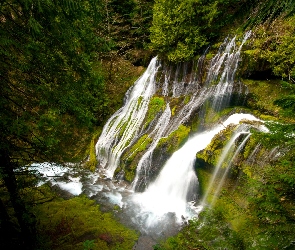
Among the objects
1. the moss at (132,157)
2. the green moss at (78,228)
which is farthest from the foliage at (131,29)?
the green moss at (78,228)

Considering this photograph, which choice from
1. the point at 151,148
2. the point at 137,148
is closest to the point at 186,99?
the point at 151,148

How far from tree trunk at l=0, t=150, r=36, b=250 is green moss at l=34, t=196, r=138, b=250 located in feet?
2.82

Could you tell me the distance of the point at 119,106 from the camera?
16109 millimetres

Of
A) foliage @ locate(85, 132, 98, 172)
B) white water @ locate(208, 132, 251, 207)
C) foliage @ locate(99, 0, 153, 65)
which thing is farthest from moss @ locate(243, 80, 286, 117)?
foliage @ locate(99, 0, 153, 65)

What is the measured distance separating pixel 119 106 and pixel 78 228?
32.7 feet

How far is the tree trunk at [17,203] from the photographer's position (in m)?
4.12

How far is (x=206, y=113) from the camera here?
11047 millimetres

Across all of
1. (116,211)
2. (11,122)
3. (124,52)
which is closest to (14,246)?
(11,122)

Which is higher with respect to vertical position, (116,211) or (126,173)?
(126,173)

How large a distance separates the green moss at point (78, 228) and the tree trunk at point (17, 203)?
858mm

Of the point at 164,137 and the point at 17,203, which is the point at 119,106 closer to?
the point at 164,137

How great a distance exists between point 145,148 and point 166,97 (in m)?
3.55

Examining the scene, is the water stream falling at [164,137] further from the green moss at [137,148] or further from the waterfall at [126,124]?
the green moss at [137,148]

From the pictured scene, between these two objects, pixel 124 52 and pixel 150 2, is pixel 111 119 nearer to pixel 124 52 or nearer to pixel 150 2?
pixel 124 52
